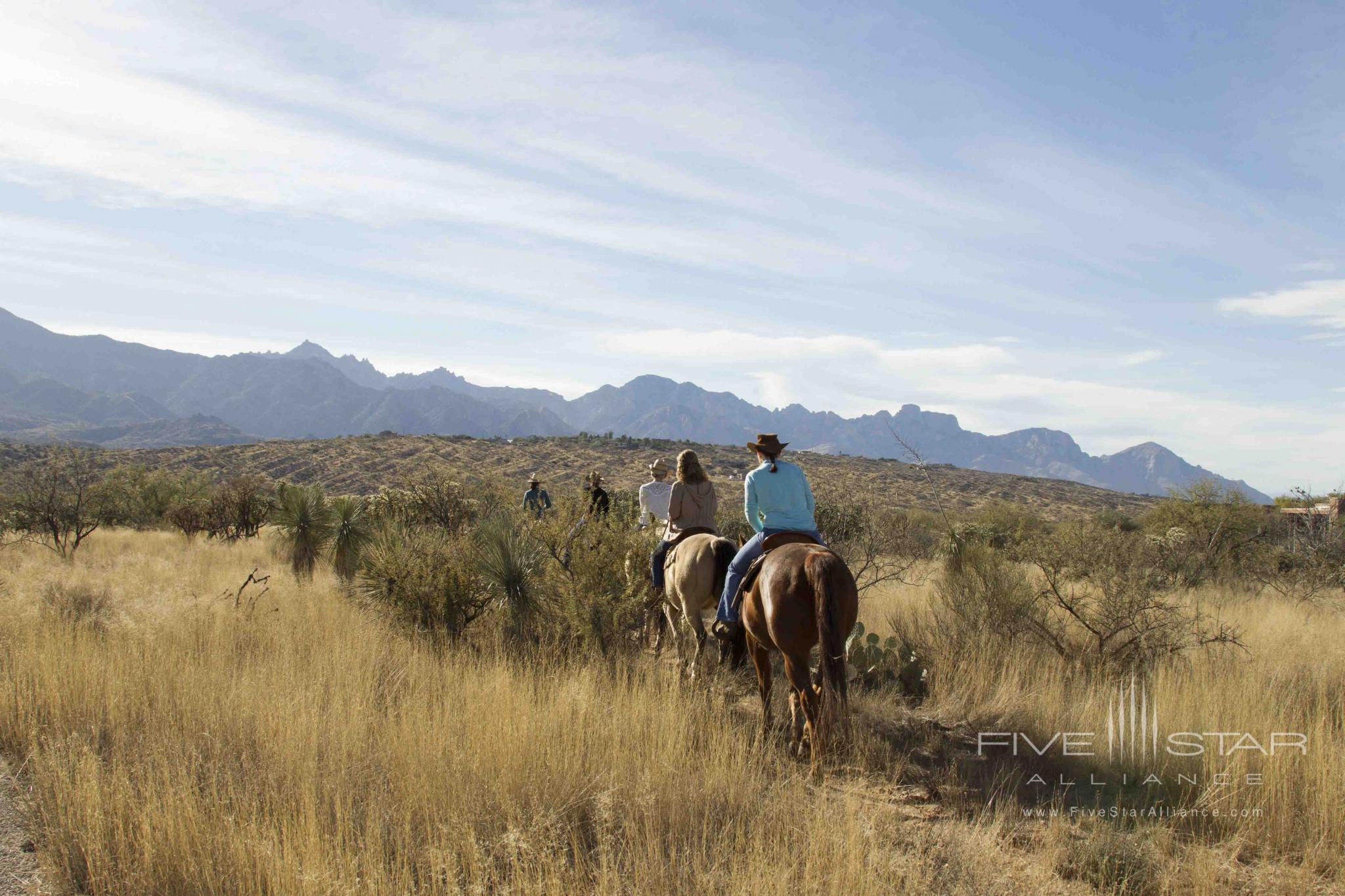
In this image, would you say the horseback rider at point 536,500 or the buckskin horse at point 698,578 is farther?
the horseback rider at point 536,500

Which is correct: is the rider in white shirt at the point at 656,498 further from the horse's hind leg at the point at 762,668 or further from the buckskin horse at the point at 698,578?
the horse's hind leg at the point at 762,668

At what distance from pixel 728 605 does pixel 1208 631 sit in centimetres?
556

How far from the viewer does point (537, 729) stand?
5102 millimetres

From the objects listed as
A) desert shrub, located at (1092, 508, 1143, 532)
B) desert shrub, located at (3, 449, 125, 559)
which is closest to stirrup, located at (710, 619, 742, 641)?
desert shrub, located at (3, 449, 125, 559)

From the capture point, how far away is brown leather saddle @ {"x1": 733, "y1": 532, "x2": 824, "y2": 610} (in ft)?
20.8

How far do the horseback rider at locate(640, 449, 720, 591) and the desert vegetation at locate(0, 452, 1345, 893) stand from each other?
27 cm

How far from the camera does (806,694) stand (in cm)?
559

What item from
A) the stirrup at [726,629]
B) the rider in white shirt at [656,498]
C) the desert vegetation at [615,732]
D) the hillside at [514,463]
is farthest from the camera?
the hillside at [514,463]

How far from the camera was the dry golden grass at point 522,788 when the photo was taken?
3.78m

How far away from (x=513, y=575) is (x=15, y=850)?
180 inches

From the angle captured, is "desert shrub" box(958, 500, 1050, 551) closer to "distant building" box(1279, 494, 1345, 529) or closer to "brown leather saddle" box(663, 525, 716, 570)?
"distant building" box(1279, 494, 1345, 529)

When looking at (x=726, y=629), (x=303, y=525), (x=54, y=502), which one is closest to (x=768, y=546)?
(x=726, y=629)

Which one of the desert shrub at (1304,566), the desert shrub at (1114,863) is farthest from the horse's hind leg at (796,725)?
the desert shrub at (1304,566)

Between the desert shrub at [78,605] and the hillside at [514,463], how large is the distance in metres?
32.4
